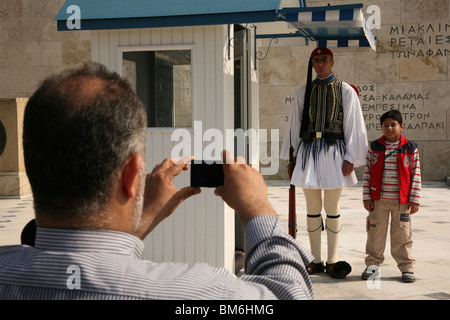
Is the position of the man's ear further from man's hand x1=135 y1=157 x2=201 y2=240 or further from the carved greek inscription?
the carved greek inscription

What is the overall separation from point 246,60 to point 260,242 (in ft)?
15.7

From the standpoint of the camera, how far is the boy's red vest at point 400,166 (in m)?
5.13

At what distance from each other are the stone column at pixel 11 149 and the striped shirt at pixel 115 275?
1165 centimetres

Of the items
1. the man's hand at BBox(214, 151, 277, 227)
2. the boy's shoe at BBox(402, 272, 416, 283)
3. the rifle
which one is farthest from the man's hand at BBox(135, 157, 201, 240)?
the boy's shoe at BBox(402, 272, 416, 283)

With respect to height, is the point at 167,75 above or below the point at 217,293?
above

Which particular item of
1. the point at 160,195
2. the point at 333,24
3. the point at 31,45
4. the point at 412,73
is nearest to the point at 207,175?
the point at 160,195

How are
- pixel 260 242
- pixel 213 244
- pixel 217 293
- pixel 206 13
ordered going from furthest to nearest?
pixel 213 244
pixel 206 13
pixel 260 242
pixel 217 293

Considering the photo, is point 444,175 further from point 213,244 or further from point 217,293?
point 217,293

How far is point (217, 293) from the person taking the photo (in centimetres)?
108

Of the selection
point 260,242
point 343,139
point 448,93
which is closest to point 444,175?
point 448,93

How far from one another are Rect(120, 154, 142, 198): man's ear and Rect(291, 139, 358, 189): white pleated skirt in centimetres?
424

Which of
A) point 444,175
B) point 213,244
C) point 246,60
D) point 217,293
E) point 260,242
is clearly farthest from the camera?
point 444,175

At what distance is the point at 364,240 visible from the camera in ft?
23.8

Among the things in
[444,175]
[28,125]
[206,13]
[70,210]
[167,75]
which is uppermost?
[206,13]
